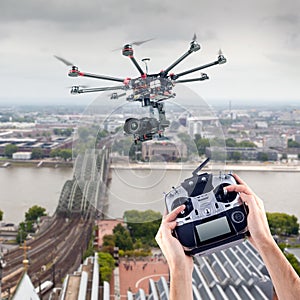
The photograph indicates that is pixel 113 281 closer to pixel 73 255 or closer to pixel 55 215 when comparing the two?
pixel 73 255

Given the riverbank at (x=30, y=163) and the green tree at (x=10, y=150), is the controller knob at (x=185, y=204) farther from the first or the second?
the green tree at (x=10, y=150)

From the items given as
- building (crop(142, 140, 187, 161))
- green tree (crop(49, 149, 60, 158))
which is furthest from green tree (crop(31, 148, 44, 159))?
building (crop(142, 140, 187, 161))

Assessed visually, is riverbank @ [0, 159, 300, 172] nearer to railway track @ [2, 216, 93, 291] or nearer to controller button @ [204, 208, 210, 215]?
controller button @ [204, 208, 210, 215]

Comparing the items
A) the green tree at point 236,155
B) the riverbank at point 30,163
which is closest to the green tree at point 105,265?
the green tree at point 236,155

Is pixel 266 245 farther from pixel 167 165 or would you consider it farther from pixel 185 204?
pixel 167 165

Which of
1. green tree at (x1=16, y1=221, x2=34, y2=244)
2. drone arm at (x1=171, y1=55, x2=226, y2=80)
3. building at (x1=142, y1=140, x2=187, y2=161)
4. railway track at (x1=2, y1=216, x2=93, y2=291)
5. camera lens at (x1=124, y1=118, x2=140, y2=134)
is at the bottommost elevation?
railway track at (x1=2, y1=216, x2=93, y2=291)

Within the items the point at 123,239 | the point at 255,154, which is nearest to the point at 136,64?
the point at 123,239

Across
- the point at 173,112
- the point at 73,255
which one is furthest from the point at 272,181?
the point at 173,112
